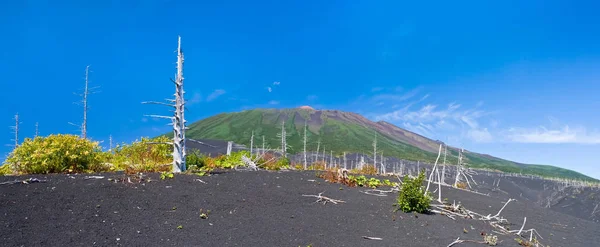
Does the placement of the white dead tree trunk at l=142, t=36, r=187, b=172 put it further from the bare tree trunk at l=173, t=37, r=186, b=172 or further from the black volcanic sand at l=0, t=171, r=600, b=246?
the black volcanic sand at l=0, t=171, r=600, b=246

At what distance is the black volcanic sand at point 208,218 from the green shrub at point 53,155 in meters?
1.27

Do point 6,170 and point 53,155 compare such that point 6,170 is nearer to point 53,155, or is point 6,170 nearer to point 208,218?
point 53,155

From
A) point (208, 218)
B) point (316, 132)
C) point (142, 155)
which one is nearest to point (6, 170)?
point (142, 155)

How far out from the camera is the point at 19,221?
6863 millimetres

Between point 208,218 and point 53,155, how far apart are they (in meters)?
5.46

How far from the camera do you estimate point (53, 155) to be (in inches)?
420

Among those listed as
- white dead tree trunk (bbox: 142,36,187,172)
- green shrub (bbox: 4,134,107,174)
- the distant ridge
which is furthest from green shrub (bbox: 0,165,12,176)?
the distant ridge

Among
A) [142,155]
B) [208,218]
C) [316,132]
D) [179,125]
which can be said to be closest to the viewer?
[208,218]

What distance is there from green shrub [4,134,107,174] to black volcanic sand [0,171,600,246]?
1.27 meters

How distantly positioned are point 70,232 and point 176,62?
6596mm

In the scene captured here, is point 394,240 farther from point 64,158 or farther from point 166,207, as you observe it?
point 64,158

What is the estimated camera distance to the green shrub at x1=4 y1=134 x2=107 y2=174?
10.5 metres

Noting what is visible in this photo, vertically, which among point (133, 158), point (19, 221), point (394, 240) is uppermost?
point (133, 158)

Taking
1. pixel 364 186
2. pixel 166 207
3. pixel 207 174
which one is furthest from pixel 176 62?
pixel 364 186
